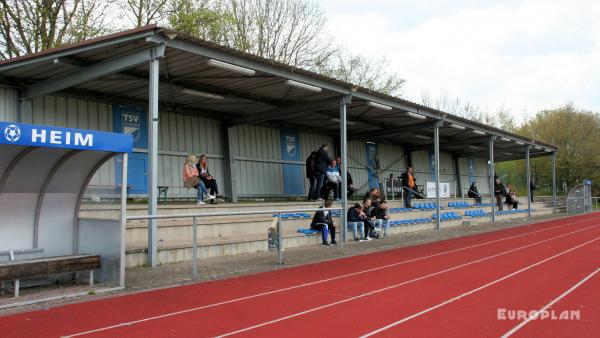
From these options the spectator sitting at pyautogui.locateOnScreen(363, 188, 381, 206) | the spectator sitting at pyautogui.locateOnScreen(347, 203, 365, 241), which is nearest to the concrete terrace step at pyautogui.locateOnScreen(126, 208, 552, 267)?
the spectator sitting at pyautogui.locateOnScreen(347, 203, 365, 241)

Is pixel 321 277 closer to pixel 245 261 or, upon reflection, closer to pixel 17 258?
pixel 245 261

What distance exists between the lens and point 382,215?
18031 millimetres

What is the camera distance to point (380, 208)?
17.9 meters

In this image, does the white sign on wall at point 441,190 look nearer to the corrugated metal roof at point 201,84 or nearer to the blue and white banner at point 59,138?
the corrugated metal roof at point 201,84

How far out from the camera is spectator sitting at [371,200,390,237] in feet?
58.4

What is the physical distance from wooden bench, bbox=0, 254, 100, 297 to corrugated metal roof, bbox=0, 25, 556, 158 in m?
4.44

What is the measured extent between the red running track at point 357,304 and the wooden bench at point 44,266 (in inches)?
34.7

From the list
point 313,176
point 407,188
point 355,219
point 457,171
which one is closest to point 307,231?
point 355,219

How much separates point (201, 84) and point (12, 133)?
27.4 feet

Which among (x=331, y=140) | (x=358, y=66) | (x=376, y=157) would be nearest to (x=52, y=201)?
(x=331, y=140)

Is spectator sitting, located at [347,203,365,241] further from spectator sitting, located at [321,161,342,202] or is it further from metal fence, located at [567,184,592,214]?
metal fence, located at [567,184,592,214]

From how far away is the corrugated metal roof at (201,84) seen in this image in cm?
1082

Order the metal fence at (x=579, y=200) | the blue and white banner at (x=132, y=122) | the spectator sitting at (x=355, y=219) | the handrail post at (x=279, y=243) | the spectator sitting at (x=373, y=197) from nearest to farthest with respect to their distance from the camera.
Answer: the handrail post at (x=279, y=243)
the blue and white banner at (x=132, y=122)
the spectator sitting at (x=355, y=219)
the spectator sitting at (x=373, y=197)
the metal fence at (x=579, y=200)

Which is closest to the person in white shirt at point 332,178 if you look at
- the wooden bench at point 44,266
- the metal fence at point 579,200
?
the wooden bench at point 44,266
